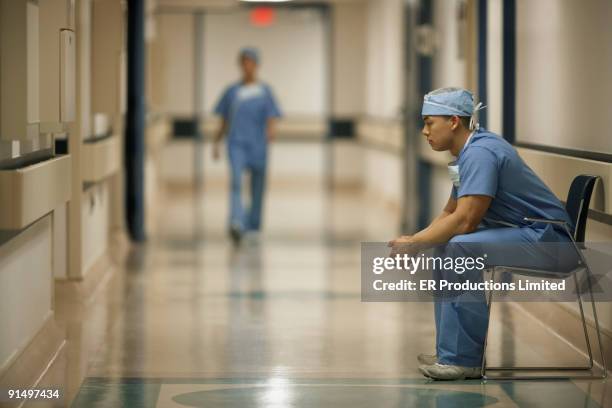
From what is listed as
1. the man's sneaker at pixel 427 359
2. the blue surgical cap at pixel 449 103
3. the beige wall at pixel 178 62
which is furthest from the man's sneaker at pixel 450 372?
the beige wall at pixel 178 62

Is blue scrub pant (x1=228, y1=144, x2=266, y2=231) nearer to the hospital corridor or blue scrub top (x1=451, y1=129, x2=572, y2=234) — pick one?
the hospital corridor

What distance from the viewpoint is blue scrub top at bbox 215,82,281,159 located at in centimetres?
1033

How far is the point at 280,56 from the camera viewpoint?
56.3 ft

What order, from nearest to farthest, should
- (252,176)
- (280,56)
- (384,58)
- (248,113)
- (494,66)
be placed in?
(494,66) < (248,113) < (252,176) < (384,58) < (280,56)

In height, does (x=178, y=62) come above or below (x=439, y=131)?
above

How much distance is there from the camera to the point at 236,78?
17.1 m

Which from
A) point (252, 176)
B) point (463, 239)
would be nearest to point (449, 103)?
point (463, 239)

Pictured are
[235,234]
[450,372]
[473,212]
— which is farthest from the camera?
[235,234]

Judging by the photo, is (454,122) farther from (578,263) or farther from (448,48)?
(448,48)

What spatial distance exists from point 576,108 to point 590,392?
5.24ft

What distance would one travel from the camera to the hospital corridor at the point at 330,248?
451 centimetres

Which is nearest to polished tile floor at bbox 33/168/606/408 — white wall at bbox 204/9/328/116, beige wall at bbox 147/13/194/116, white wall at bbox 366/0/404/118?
white wall at bbox 366/0/404/118

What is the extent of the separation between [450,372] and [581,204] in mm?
838

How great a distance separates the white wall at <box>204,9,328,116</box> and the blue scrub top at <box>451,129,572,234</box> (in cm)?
1253
